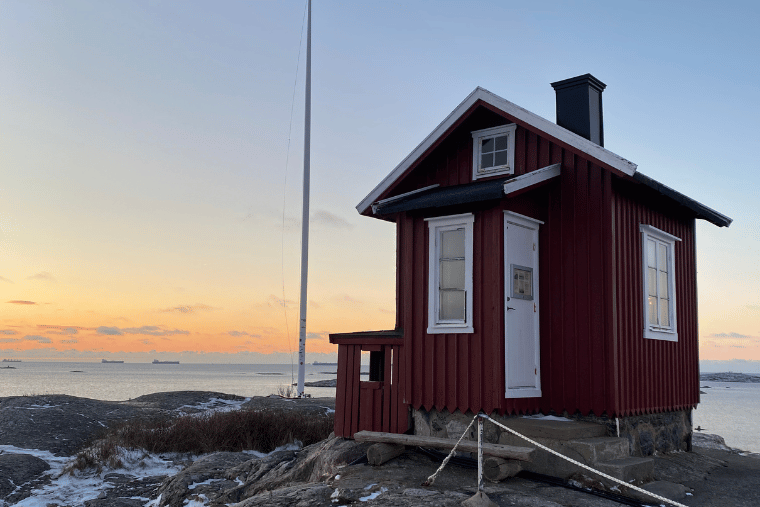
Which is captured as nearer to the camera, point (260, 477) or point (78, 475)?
point (260, 477)

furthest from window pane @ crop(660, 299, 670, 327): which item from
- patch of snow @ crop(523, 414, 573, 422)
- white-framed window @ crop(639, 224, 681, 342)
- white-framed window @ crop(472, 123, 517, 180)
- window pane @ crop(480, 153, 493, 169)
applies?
window pane @ crop(480, 153, 493, 169)

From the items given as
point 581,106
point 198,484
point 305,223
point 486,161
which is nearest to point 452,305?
point 486,161

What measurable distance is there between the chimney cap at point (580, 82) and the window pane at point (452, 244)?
13.1 ft

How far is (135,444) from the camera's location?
1484cm

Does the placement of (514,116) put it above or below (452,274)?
above

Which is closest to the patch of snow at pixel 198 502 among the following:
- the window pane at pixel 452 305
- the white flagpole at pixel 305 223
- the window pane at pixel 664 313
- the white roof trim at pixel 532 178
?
the window pane at pixel 452 305

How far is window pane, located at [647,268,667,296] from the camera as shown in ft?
36.4

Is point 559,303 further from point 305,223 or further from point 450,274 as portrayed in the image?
point 305,223

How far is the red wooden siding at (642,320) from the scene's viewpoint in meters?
9.98

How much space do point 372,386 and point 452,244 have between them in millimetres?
2774

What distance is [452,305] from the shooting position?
1004 centimetres

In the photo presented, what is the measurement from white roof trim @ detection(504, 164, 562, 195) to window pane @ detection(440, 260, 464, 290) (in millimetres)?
1501

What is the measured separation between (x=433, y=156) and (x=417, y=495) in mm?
6056

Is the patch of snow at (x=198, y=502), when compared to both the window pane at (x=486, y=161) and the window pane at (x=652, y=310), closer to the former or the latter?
the window pane at (x=486, y=161)
